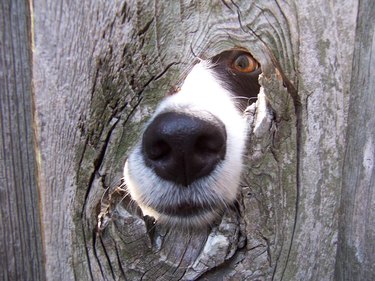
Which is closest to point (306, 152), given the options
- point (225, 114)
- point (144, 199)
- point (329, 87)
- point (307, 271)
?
point (329, 87)

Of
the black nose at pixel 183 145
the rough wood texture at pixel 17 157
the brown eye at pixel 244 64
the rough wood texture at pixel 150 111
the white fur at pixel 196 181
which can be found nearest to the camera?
the rough wood texture at pixel 150 111

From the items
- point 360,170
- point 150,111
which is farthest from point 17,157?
point 360,170

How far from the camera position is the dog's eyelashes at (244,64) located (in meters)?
2.80

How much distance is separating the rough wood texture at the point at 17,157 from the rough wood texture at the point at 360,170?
1035 mm

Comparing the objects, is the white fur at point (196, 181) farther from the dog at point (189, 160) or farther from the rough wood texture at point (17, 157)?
the rough wood texture at point (17, 157)

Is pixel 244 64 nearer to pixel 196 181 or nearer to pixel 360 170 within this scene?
pixel 196 181

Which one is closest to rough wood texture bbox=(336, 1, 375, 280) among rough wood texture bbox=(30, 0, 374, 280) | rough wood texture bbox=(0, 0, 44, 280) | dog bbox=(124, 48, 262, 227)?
rough wood texture bbox=(30, 0, 374, 280)

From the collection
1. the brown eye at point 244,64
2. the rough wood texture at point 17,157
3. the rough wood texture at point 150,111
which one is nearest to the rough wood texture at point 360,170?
the rough wood texture at point 150,111

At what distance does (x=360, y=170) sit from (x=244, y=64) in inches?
59.0

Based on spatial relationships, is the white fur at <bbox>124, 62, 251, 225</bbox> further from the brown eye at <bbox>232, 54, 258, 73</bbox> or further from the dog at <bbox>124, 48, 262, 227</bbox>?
the brown eye at <bbox>232, 54, 258, 73</bbox>

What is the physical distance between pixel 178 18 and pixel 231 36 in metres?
0.16

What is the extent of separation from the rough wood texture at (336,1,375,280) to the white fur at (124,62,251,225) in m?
0.44

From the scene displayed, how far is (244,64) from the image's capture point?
2.85m

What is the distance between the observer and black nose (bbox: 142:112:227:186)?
1540mm
